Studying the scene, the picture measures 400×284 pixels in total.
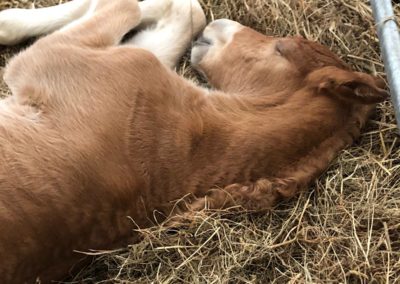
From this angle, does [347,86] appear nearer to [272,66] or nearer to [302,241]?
[272,66]

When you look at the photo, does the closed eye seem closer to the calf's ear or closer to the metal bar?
the calf's ear

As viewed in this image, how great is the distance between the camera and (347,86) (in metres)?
3.55

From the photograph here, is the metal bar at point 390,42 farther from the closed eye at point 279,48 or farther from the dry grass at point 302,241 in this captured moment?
the closed eye at point 279,48

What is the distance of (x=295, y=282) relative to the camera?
313 cm

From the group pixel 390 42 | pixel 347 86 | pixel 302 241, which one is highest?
pixel 390 42

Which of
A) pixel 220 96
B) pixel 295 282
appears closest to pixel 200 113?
pixel 220 96

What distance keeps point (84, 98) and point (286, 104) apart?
1.10 metres

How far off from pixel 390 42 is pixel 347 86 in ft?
1.13

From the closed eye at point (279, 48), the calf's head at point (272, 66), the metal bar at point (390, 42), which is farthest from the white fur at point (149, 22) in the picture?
the metal bar at point (390, 42)

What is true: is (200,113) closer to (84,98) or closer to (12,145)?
(84,98)

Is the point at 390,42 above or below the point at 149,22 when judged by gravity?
above

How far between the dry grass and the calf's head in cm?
34

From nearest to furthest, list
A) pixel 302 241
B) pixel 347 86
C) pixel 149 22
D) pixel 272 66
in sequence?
pixel 302 241 → pixel 347 86 → pixel 272 66 → pixel 149 22

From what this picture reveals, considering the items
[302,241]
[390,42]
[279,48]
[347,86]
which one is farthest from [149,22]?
[302,241]
